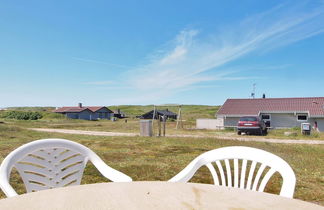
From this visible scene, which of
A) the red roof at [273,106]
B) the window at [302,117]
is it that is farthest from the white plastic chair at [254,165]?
the window at [302,117]

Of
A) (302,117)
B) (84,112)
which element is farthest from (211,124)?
(84,112)

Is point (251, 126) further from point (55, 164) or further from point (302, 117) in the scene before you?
point (55, 164)

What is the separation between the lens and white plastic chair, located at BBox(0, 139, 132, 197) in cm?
240

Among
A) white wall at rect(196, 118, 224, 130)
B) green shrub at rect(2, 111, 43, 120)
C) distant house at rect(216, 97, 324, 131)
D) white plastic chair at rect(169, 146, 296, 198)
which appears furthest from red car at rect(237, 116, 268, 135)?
green shrub at rect(2, 111, 43, 120)

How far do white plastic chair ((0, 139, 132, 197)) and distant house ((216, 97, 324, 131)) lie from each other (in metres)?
26.3

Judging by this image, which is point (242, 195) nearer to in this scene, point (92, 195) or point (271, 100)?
point (92, 195)

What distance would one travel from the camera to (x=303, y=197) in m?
4.53

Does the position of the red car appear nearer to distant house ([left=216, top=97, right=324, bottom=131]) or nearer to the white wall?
distant house ([left=216, top=97, right=324, bottom=131])

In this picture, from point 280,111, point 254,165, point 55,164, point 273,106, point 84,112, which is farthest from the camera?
point 84,112

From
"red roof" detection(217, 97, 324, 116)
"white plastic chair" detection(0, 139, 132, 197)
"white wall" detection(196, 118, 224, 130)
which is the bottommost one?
"white wall" detection(196, 118, 224, 130)

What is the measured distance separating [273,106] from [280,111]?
1497mm

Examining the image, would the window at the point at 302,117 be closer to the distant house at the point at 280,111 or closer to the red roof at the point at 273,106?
the distant house at the point at 280,111

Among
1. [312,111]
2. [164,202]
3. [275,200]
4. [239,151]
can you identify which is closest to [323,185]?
[239,151]

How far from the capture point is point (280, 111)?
26281mm
